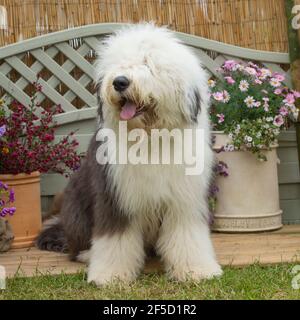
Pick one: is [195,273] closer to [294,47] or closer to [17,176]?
[17,176]

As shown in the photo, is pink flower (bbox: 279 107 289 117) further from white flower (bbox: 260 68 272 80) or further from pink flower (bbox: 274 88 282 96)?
white flower (bbox: 260 68 272 80)

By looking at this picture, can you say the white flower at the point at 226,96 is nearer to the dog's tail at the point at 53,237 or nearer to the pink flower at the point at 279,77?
the pink flower at the point at 279,77

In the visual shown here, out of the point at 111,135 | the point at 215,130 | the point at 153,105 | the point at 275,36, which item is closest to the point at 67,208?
the point at 111,135

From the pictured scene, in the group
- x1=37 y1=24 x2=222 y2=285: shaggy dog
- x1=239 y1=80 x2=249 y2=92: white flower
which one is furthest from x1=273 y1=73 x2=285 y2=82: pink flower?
x1=37 y1=24 x2=222 y2=285: shaggy dog

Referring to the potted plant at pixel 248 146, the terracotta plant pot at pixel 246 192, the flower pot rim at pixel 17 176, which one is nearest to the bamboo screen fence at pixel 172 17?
the potted plant at pixel 248 146

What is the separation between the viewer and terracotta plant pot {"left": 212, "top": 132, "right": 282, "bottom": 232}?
440 centimetres

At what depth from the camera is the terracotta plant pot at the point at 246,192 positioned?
4.40 meters

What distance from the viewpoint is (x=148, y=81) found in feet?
9.62

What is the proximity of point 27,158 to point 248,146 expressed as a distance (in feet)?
4.80

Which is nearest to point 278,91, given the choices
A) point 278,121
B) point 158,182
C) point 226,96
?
point 278,121

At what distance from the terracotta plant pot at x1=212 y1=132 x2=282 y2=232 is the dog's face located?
1361 millimetres

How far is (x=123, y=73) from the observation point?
293 cm

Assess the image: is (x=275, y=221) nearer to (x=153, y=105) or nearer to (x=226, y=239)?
(x=226, y=239)

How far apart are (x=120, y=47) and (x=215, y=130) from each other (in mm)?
1584
